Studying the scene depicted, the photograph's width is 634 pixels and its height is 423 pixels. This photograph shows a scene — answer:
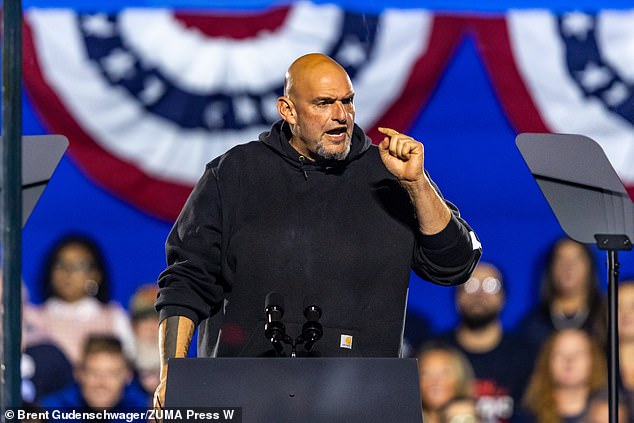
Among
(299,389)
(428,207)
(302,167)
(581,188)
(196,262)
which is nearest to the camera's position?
(299,389)

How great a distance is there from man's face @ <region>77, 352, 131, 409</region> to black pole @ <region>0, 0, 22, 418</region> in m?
3.16

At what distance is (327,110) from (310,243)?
38 cm

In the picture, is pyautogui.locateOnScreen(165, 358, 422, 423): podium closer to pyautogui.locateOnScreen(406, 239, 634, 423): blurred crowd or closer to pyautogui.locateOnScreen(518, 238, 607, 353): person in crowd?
pyautogui.locateOnScreen(406, 239, 634, 423): blurred crowd

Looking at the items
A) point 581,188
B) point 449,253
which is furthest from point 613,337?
point 449,253

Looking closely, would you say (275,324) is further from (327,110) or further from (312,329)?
(327,110)

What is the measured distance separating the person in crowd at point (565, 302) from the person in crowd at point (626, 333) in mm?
85

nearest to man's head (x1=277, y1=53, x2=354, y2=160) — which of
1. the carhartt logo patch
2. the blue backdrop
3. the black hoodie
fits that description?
the black hoodie

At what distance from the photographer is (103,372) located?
4867 millimetres

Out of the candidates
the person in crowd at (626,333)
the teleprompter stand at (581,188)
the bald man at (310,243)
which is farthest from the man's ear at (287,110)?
the person in crowd at (626,333)

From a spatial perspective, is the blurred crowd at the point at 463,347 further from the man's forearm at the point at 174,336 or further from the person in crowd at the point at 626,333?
the man's forearm at the point at 174,336

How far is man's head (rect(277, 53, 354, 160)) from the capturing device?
311 cm

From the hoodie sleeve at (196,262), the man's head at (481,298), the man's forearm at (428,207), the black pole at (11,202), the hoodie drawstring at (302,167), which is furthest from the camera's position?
the man's head at (481,298)

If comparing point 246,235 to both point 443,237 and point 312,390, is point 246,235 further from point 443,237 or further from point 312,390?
point 312,390

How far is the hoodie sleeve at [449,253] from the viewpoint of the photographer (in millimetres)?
3035
